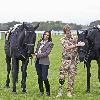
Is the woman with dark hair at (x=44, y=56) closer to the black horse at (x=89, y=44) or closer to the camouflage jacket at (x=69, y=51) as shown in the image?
the camouflage jacket at (x=69, y=51)

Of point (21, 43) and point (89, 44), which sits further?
point (89, 44)

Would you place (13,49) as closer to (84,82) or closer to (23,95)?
(23,95)

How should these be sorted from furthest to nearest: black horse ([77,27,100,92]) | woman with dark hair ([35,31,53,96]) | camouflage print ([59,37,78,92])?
black horse ([77,27,100,92]), camouflage print ([59,37,78,92]), woman with dark hair ([35,31,53,96])

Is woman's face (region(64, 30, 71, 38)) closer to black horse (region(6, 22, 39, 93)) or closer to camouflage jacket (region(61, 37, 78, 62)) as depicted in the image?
camouflage jacket (region(61, 37, 78, 62))

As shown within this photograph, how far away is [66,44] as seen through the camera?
496 inches

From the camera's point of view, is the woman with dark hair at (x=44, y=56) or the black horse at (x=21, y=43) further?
the black horse at (x=21, y=43)

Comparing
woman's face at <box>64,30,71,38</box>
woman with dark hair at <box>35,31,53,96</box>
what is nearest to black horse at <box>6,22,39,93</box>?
woman with dark hair at <box>35,31,53,96</box>

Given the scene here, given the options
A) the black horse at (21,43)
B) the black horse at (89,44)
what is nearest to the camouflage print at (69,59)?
the black horse at (89,44)

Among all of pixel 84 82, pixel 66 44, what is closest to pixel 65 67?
pixel 66 44

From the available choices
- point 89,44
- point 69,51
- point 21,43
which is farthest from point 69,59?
point 21,43

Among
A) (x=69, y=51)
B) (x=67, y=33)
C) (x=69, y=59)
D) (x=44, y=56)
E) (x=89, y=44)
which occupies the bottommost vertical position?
(x=69, y=59)

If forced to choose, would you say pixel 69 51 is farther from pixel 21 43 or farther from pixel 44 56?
pixel 21 43

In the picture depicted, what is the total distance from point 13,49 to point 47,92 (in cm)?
163

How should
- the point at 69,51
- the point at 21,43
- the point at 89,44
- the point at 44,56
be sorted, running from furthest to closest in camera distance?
the point at 89,44
the point at 21,43
the point at 69,51
the point at 44,56
